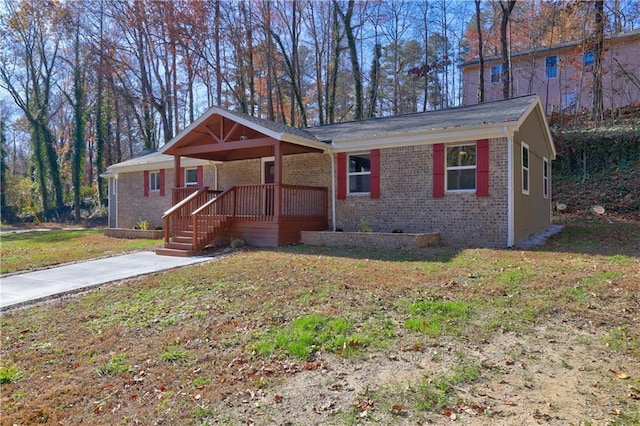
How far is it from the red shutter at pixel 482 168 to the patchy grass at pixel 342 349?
3.09 meters

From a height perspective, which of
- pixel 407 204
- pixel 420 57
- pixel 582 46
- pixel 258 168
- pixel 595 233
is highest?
pixel 420 57

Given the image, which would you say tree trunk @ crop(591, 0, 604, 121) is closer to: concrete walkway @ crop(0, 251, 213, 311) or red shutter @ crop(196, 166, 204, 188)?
red shutter @ crop(196, 166, 204, 188)

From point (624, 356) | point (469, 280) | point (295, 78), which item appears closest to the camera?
point (624, 356)

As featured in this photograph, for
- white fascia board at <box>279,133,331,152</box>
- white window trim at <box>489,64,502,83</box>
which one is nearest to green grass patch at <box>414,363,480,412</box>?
white fascia board at <box>279,133,331,152</box>

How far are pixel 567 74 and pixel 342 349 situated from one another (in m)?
28.0

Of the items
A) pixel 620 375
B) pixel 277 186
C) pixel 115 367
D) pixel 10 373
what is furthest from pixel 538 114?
pixel 10 373

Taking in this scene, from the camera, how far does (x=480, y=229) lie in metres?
10.2

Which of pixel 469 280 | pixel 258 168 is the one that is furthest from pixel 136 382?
pixel 258 168

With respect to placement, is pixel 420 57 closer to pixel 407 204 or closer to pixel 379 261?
pixel 407 204

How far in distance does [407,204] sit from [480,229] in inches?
80.5

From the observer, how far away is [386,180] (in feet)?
38.3

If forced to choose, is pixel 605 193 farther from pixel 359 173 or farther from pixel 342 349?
pixel 342 349

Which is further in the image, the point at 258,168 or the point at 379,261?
the point at 258,168

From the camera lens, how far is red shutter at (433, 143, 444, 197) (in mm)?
10758
